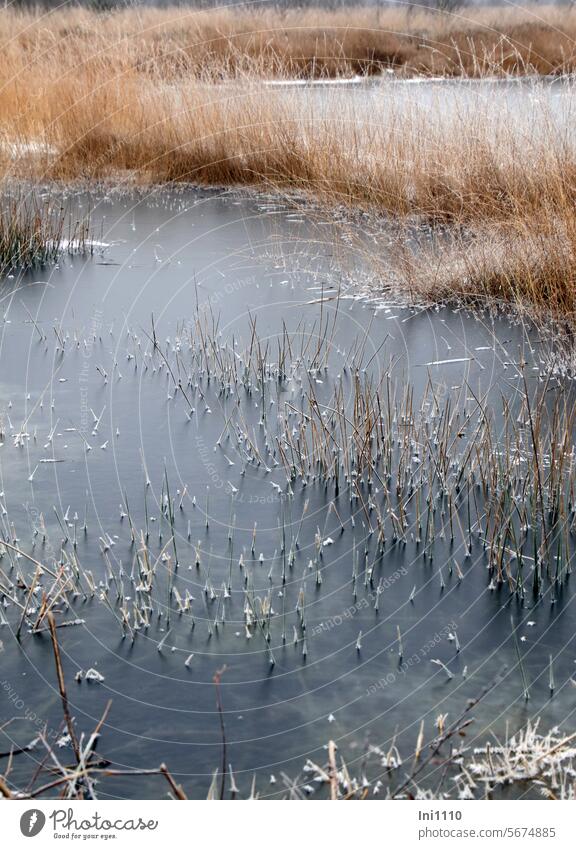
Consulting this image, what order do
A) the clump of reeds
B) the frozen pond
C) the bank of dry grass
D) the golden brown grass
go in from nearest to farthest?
the frozen pond, the golden brown grass, the clump of reeds, the bank of dry grass

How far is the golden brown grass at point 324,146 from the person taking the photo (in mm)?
5930

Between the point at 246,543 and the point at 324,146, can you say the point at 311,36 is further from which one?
the point at 246,543

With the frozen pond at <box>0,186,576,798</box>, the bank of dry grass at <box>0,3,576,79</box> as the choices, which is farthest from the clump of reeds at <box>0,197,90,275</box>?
the bank of dry grass at <box>0,3,576,79</box>

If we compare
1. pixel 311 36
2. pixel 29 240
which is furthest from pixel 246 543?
pixel 311 36

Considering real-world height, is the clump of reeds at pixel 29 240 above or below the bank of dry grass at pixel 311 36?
below

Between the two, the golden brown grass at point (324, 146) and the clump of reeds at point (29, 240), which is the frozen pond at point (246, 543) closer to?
the golden brown grass at point (324, 146)

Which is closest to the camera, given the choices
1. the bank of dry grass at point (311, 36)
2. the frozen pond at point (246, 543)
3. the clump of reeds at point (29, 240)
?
the frozen pond at point (246, 543)

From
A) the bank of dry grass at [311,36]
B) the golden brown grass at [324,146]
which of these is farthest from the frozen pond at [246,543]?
the bank of dry grass at [311,36]

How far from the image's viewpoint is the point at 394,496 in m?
3.72

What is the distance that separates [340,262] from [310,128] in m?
2.53

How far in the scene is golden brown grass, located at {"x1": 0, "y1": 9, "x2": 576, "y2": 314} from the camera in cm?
593

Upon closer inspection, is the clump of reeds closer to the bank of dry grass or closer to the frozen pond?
the frozen pond
